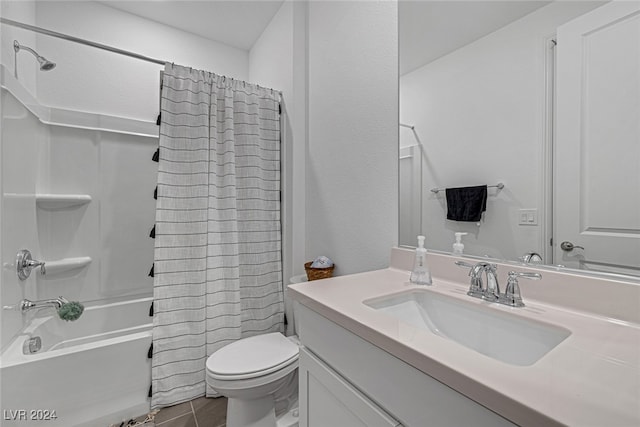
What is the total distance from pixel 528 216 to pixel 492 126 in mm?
318

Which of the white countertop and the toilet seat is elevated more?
the white countertop

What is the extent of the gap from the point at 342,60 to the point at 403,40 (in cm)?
45

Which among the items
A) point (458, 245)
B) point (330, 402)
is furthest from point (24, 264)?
point (458, 245)

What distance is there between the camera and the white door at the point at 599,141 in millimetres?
654

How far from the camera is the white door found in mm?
654

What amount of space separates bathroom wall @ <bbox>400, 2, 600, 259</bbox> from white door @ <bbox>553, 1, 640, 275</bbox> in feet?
0.15

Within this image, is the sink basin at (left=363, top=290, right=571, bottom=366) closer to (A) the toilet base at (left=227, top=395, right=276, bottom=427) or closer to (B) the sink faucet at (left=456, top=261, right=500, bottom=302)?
(B) the sink faucet at (left=456, top=261, right=500, bottom=302)

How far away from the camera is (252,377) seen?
120cm

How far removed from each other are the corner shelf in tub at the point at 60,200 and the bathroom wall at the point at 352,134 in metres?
1.60

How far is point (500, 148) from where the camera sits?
0.90 meters

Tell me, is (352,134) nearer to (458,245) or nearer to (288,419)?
(458,245)

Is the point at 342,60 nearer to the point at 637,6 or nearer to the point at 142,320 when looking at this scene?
the point at 637,6

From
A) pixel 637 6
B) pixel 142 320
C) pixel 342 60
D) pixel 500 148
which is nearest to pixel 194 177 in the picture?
pixel 342 60

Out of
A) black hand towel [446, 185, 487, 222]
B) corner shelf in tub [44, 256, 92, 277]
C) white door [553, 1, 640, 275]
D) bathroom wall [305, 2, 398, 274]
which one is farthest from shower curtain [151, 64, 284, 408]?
white door [553, 1, 640, 275]
